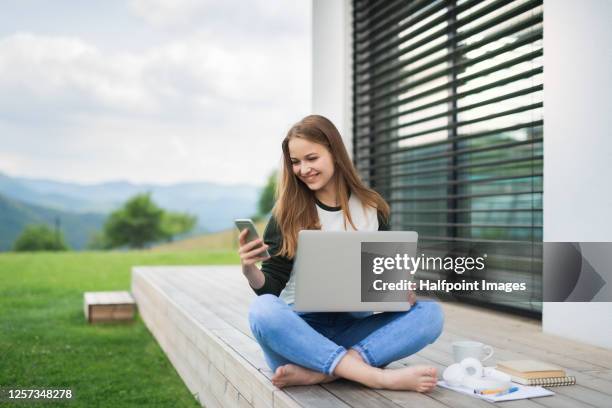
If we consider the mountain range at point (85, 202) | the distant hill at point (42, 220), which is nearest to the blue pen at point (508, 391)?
the mountain range at point (85, 202)

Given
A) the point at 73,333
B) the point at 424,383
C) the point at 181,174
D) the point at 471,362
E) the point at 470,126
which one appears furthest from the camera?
the point at 181,174

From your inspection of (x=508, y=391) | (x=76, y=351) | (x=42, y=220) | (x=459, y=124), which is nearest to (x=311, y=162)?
(x=508, y=391)

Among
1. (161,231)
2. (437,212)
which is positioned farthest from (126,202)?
(437,212)

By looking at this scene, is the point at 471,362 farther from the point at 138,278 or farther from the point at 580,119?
the point at 138,278

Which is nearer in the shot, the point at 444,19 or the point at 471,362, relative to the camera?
the point at 471,362

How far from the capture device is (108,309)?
15.9 feet

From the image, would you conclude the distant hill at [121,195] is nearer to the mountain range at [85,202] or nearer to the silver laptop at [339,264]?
the mountain range at [85,202]

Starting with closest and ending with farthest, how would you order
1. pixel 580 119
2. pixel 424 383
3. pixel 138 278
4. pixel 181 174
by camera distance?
pixel 424 383
pixel 580 119
pixel 138 278
pixel 181 174

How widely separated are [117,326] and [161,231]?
26699 millimetres

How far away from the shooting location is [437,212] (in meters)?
3.92

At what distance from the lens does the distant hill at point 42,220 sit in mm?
32594

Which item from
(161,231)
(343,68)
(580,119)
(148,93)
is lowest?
(161,231)

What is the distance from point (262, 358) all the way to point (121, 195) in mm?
29464

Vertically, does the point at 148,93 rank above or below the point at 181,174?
above
